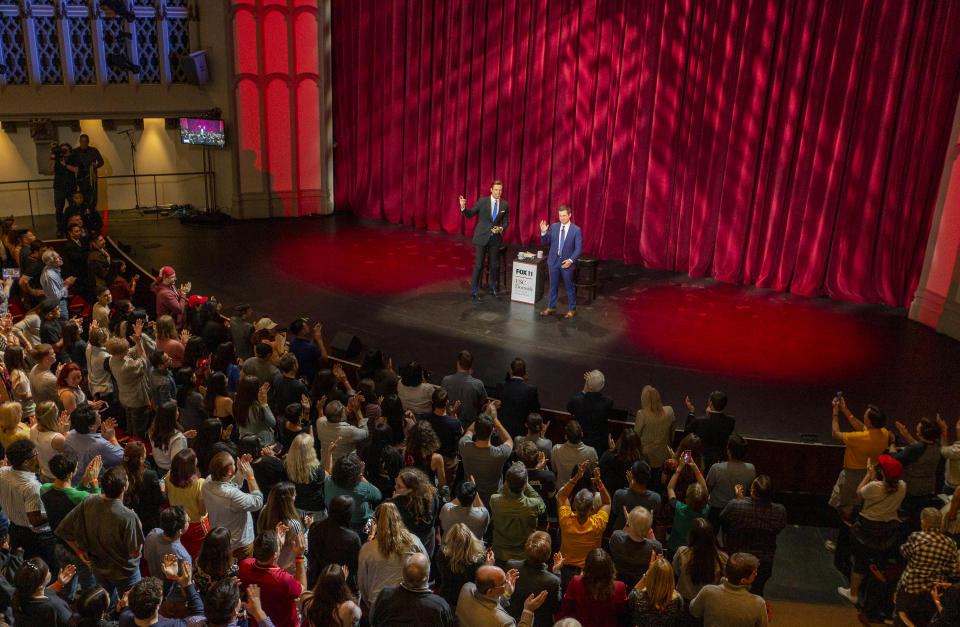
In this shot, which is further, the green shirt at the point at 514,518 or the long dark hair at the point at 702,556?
the green shirt at the point at 514,518

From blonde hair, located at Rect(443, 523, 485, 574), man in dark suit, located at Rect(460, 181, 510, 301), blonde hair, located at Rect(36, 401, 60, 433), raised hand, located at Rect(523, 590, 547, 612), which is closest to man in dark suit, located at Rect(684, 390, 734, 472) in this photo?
blonde hair, located at Rect(443, 523, 485, 574)

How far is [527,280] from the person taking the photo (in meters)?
10.2

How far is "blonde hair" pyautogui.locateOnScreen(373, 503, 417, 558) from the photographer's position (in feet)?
13.3

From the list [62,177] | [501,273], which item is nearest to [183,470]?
[501,273]

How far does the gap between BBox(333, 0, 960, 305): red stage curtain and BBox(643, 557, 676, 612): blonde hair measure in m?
7.90

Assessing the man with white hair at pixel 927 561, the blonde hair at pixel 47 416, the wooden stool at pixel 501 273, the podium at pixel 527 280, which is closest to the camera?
the man with white hair at pixel 927 561

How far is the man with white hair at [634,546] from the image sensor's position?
4.34m

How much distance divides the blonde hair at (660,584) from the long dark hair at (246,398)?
9.26ft

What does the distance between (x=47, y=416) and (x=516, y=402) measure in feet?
9.97

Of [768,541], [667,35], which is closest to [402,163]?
[667,35]

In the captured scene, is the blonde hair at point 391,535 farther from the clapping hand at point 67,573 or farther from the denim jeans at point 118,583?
Answer: the clapping hand at point 67,573

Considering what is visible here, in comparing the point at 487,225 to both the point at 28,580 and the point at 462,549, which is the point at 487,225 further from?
the point at 28,580

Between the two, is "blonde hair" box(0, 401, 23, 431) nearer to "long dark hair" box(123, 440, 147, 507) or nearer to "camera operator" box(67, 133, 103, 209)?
"long dark hair" box(123, 440, 147, 507)

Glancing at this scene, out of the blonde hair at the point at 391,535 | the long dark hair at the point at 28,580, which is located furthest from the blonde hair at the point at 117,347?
the blonde hair at the point at 391,535
